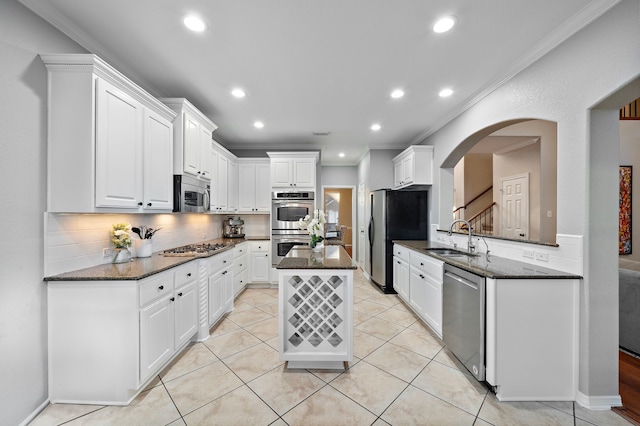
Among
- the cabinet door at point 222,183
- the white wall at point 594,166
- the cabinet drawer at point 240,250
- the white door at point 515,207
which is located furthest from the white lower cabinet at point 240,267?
the white door at point 515,207

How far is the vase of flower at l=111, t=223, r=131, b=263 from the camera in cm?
222

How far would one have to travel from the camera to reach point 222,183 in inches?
164

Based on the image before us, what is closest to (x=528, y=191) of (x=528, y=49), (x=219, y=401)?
(x=528, y=49)

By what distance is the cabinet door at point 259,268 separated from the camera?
4621mm

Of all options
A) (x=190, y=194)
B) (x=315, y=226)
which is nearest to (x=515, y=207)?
(x=315, y=226)

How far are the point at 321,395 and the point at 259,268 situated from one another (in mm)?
2977

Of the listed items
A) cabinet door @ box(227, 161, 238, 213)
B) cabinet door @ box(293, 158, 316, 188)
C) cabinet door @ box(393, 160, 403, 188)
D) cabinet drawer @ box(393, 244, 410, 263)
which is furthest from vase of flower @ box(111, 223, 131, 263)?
cabinet door @ box(393, 160, 403, 188)

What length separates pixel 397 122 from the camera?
3918mm

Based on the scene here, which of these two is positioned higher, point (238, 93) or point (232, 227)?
point (238, 93)

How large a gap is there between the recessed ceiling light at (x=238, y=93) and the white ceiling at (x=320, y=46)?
7cm

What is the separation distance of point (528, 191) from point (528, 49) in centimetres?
392

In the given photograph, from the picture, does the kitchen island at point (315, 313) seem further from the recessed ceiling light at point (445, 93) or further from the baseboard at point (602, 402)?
the recessed ceiling light at point (445, 93)

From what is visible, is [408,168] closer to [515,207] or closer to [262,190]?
[262,190]

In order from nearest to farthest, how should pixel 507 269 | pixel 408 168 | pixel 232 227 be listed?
pixel 507 269
pixel 408 168
pixel 232 227
